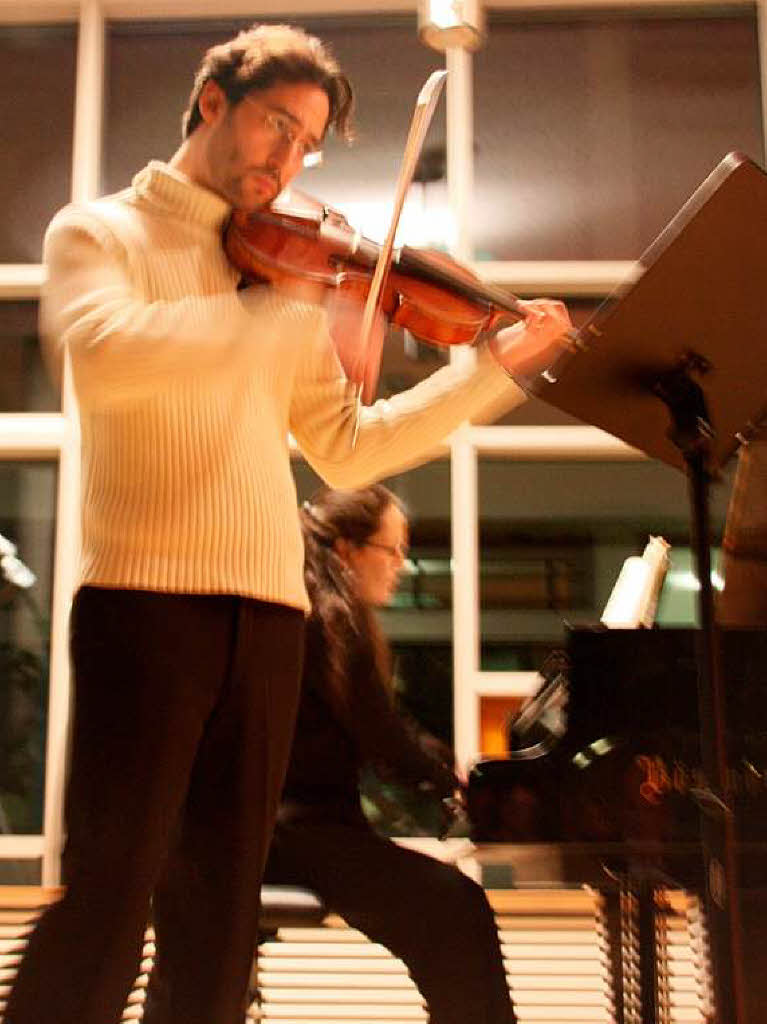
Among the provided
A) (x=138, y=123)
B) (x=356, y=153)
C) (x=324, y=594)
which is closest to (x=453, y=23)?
(x=356, y=153)

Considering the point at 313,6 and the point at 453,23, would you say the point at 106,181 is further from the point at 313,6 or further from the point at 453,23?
the point at 453,23

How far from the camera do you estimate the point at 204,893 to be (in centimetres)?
121

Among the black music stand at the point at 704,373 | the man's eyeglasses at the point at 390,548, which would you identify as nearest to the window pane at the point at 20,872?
the man's eyeglasses at the point at 390,548

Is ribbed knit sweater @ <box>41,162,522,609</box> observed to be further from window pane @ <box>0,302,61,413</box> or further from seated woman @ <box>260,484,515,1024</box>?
window pane @ <box>0,302,61,413</box>

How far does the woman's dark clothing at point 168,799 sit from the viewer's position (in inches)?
44.1

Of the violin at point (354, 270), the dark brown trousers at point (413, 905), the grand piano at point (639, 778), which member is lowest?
the dark brown trousers at point (413, 905)

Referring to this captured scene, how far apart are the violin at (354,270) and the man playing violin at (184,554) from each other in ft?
0.13

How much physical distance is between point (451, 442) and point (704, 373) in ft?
6.47

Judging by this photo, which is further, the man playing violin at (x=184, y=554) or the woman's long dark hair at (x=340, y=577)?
the woman's long dark hair at (x=340, y=577)

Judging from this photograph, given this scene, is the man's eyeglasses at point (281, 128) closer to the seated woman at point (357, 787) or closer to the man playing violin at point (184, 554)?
the man playing violin at point (184, 554)

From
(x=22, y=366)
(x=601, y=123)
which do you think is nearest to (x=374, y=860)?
(x=22, y=366)

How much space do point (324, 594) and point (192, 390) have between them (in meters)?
0.99

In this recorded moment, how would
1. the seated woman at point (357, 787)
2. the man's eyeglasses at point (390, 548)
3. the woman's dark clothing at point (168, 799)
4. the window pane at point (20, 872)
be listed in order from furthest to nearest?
the window pane at point (20, 872)
the man's eyeglasses at point (390, 548)
the seated woman at point (357, 787)
the woman's dark clothing at point (168, 799)

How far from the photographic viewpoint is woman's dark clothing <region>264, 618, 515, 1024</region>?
1854 millimetres
